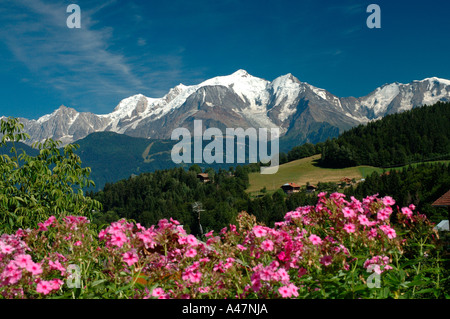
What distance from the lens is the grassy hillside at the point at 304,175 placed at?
14325 cm

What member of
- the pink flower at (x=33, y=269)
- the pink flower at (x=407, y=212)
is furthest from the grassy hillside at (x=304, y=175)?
the pink flower at (x=33, y=269)

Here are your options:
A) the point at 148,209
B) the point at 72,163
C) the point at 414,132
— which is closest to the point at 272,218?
the point at 148,209

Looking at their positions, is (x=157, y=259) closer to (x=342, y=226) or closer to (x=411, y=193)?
(x=342, y=226)

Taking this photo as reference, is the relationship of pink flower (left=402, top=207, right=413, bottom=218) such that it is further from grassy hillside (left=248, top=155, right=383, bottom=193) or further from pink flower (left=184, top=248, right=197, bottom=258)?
grassy hillside (left=248, top=155, right=383, bottom=193)

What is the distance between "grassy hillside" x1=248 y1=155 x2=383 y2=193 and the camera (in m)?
143

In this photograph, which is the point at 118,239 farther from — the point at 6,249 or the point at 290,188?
the point at 290,188

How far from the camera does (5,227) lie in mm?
6445

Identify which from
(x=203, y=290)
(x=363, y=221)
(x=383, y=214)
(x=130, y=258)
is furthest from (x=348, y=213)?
(x=130, y=258)

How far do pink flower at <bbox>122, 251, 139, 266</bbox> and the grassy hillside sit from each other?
141 m

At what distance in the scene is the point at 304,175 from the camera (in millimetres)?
154000

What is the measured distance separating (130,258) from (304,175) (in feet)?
508

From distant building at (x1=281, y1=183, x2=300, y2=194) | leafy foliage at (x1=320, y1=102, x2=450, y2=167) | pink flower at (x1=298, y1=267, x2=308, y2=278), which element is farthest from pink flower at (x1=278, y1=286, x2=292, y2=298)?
leafy foliage at (x1=320, y1=102, x2=450, y2=167)

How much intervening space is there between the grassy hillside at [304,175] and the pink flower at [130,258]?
141 m
